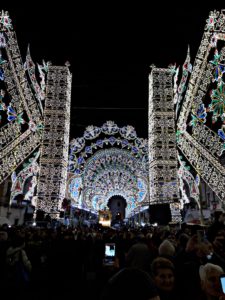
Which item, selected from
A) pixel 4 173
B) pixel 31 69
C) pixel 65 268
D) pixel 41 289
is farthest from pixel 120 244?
pixel 31 69

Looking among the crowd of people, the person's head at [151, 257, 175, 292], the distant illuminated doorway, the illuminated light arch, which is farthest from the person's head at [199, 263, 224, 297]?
the distant illuminated doorway

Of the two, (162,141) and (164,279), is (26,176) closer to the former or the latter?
(162,141)

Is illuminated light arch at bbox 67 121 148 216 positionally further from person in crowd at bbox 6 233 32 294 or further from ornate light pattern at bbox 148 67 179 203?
person in crowd at bbox 6 233 32 294

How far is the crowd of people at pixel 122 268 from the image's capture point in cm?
149

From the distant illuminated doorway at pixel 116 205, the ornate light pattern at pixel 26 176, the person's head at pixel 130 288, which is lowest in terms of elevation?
the person's head at pixel 130 288

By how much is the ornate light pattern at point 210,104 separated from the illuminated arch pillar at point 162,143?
12.8ft

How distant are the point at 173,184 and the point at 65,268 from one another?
14600 millimetres

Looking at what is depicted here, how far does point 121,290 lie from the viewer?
140cm

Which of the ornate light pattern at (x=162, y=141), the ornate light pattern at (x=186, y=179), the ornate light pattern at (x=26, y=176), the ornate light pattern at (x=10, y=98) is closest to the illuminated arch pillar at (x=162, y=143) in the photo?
the ornate light pattern at (x=162, y=141)

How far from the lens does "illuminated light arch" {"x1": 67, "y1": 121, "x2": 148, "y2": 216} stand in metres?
34.4

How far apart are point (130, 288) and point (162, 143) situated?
22160 millimetres

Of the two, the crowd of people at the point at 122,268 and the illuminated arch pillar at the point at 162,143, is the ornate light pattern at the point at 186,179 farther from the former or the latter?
the crowd of people at the point at 122,268

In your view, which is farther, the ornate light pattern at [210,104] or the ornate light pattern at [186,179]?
the ornate light pattern at [186,179]

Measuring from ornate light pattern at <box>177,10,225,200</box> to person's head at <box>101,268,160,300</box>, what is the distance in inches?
548
